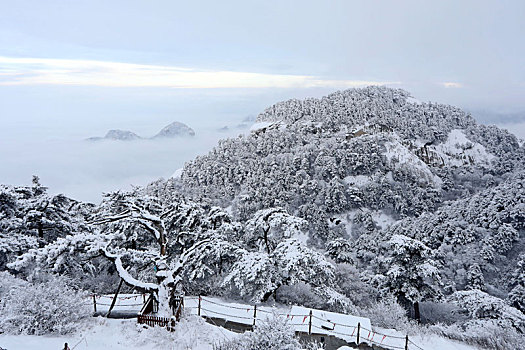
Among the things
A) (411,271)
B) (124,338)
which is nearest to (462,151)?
(411,271)

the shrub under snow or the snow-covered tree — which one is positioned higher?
the shrub under snow

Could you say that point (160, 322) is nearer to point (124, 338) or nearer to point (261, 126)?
point (124, 338)

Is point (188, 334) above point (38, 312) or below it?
below

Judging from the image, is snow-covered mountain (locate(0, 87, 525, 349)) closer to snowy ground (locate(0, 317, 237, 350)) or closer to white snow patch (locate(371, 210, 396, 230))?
white snow patch (locate(371, 210, 396, 230))

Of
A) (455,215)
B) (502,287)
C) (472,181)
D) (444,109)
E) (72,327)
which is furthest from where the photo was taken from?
(444,109)

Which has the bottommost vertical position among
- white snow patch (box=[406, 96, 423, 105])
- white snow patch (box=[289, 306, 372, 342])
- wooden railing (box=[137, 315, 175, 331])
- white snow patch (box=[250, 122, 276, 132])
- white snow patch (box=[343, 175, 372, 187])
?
white snow patch (box=[343, 175, 372, 187])

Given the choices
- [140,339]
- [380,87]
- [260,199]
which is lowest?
[260,199]

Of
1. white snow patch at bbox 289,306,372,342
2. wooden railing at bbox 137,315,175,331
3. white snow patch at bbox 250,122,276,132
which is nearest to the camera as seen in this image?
wooden railing at bbox 137,315,175,331

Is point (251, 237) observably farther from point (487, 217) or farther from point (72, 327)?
point (487, 217)

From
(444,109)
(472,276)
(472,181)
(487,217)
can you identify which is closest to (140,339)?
(472,276)

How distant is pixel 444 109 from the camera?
13225 cm

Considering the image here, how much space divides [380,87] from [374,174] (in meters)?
96.2

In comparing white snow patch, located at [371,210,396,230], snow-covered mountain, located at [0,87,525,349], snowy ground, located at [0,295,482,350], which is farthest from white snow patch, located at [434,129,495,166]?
snowy ground, located at [0,295,482,350]

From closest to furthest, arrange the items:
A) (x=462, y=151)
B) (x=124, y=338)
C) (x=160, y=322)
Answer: (x=124, y=338), (x=160, y=322), (x=462, y=151)
